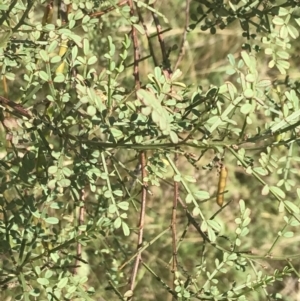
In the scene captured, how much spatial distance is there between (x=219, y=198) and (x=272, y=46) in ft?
1.00

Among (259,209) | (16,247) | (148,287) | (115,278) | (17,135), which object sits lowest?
(148,287)

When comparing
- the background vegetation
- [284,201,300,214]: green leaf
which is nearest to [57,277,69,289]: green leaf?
the background vegetation

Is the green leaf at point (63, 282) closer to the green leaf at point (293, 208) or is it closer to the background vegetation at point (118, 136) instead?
the background vegetation at point (118, 136)

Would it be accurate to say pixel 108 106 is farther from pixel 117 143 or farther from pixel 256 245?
pixel 256 245

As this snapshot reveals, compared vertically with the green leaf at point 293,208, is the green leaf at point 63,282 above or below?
below

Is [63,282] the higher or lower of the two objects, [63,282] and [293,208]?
the lower

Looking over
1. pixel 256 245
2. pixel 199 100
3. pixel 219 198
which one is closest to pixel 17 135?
pixel 199 100

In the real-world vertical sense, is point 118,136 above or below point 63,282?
above

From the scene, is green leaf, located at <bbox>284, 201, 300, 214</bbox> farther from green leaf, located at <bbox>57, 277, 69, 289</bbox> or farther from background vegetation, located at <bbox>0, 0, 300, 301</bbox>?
green leaf, located at <bbox>57, 277, 69, 289</bbox>

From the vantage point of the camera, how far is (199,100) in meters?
0.79

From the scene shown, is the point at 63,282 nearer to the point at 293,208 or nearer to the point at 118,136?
the point at 118,136

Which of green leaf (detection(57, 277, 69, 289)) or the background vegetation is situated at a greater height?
the background vegetation

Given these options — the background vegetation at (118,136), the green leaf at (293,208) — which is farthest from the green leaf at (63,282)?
the green leaf at (293,208)

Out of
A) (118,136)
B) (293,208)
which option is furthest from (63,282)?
(293,208)
